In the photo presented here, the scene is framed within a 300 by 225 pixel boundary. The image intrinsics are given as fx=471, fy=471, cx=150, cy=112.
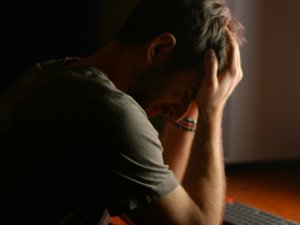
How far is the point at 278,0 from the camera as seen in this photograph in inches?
66.1

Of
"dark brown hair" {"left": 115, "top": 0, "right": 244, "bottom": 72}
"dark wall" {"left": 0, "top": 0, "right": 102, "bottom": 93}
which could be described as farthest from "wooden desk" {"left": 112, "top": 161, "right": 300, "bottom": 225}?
"dark wall" {"left": 0, "top": 0, "right": 102, "bottom": 93}

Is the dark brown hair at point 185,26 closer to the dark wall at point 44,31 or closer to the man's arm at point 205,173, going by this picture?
the man's arm at point 205,173

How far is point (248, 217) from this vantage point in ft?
3.97

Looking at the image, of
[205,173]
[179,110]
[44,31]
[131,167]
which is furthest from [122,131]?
[44,31]

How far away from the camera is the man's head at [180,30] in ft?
3.34

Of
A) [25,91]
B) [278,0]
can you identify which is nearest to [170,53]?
[25,91]

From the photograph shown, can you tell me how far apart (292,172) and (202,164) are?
87cm

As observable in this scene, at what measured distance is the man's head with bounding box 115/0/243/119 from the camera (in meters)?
1.02

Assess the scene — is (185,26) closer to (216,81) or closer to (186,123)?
(216,81)

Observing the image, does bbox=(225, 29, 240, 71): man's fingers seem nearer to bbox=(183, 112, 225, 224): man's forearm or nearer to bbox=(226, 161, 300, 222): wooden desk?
bbox=(183, 112, 225, 224): man's forearm

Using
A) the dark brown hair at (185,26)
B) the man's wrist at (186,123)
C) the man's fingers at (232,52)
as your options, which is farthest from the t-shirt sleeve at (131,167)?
the man's wrist at (186,123)

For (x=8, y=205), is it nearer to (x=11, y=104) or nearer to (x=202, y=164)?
(x=11, y=104)

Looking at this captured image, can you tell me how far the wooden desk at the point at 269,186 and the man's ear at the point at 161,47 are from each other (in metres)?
0.59

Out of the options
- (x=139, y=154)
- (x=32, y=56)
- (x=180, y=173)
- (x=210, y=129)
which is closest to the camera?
(x=139, y=154)
